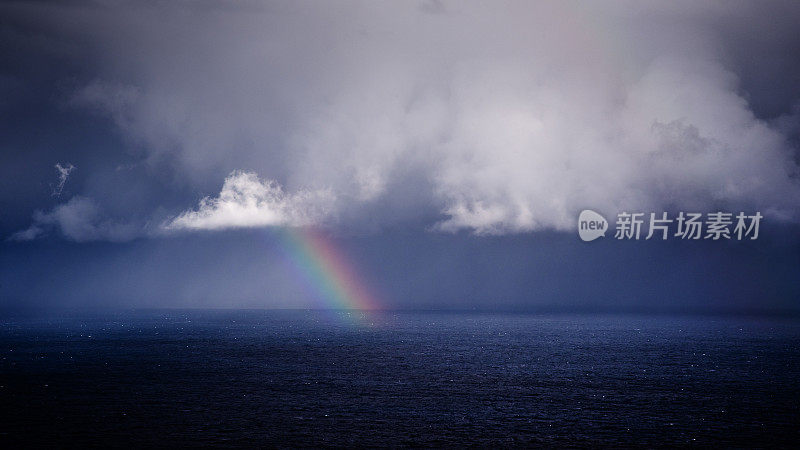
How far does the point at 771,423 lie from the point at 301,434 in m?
58.9

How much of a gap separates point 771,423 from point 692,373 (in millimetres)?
54303

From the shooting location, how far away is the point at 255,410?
86312 millimetres

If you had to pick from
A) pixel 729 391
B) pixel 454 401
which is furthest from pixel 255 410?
pixel 729 391

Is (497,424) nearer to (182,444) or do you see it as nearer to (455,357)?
(182,444)

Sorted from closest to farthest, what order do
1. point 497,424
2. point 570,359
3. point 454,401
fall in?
point 497,424, point 454,401, point 570,359

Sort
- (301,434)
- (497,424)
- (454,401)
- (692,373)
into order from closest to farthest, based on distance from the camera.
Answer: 1. (301,434)
2. (497,424)
3. (454,401)
4. (692,373)

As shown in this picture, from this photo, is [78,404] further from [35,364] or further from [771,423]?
[771,423]

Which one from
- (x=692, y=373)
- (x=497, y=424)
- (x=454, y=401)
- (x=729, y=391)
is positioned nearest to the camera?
(x=497, y=424)

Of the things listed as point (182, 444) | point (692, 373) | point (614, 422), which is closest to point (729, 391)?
point (692, 373)

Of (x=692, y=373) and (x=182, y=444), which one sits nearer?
(x=182, y=444)

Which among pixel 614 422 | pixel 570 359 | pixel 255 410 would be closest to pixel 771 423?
pixel 614 422

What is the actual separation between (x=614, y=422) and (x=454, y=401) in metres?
24.5

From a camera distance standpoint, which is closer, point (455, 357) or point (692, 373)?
point (692, 373)

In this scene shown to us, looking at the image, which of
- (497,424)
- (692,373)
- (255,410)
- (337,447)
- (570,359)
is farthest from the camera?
(570,359)
